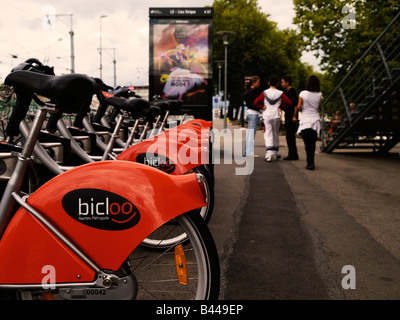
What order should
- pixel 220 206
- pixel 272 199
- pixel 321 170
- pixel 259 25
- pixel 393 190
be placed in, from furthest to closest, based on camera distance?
pixel 259 25, pixel 321 170, pixel 393 190, pixel 272 199, pixel 220 206

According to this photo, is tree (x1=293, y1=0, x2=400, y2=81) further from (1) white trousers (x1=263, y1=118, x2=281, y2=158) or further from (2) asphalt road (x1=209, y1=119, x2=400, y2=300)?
(2) asphalt road (x1=209, y1=119, x2=400, y2=300)

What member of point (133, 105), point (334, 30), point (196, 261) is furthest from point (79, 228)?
point (334, 30)

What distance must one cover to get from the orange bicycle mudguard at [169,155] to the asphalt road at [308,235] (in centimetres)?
83

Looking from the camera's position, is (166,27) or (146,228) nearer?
(146,228)

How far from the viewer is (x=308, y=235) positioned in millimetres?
4598

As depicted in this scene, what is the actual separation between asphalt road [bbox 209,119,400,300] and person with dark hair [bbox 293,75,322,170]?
959mm

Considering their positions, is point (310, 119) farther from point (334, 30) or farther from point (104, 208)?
point (334, 30)

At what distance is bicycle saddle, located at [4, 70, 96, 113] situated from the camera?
209 centimetres

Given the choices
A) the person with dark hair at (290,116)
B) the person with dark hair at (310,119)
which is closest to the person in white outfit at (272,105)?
the person with dark hair at (290,116)

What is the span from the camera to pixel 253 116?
10.9 m

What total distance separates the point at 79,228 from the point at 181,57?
8.70 metres

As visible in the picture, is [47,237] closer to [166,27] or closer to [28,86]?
[28,86]
